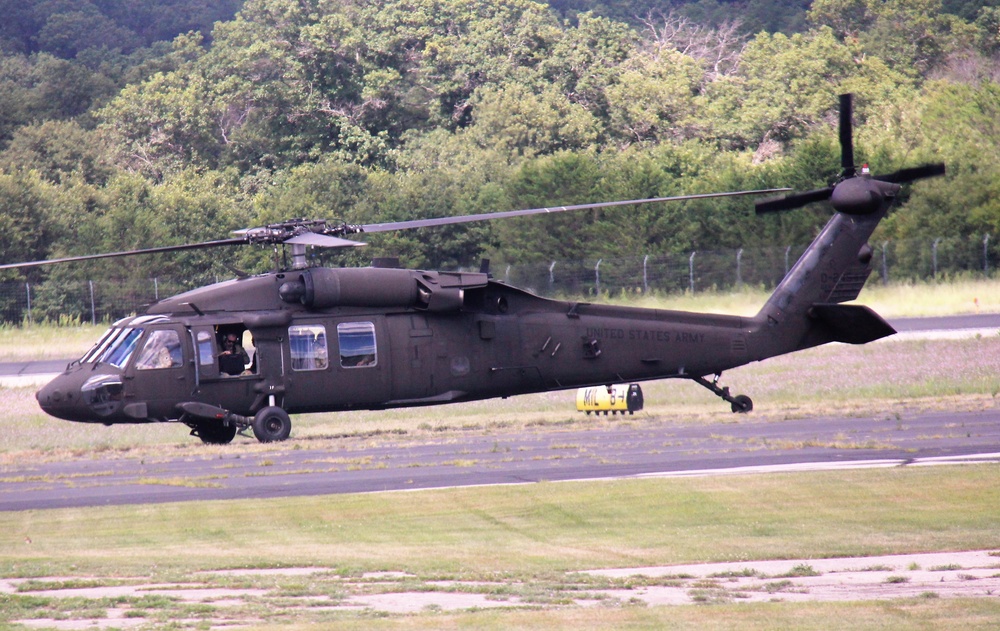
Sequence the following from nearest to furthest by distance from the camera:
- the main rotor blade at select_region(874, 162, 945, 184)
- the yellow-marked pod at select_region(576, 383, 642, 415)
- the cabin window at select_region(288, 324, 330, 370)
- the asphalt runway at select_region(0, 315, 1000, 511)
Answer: the asphalt runway at select_region(0, 315, 1000, 511)
the main rotor blade at select_region(874, 162, 945, 184)
the cabin window at select_region(288, 324, 330, 370)
the yellow-marked pod at select_region(576, 383, 642, 415)

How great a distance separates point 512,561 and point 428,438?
1061 centimetres

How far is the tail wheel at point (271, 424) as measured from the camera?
2086 centimetres

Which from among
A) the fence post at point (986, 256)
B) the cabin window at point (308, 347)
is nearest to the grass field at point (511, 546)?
the cabin window at point (308, 347)

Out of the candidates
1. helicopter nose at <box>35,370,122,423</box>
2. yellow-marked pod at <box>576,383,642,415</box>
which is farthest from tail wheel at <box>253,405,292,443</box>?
yellow-marked pod at <box>576,383,642,415</box>

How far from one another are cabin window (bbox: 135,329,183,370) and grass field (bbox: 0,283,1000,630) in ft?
6.78

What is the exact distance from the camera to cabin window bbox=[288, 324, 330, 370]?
68.7ft

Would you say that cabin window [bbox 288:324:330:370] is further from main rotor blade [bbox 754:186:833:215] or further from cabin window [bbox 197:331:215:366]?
main rotor blade [bbox 754:186:833:215]

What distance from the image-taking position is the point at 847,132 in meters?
20.3

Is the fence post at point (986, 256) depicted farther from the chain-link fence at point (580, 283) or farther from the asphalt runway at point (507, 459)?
the asphalt runway at point (507, 459)

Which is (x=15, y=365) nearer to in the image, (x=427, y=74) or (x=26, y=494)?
(x=26, y=494)

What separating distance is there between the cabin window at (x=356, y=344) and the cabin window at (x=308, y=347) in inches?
11.3

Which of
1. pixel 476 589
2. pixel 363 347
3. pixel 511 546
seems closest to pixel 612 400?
pixel 363 347

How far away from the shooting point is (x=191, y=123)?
234 ft

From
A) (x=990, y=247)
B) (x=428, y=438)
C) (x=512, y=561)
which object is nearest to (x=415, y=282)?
(x=428, y=438)
